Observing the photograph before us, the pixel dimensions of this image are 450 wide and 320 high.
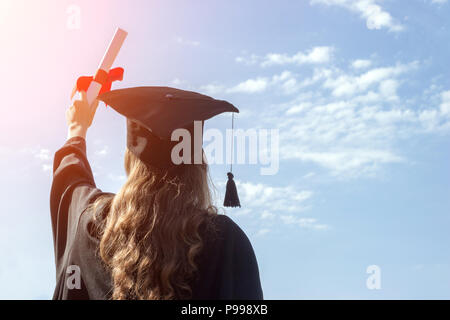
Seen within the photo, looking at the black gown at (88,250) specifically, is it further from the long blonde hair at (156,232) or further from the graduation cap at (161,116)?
the graduation cap at (161,116)

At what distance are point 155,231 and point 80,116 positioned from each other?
5.08 ft

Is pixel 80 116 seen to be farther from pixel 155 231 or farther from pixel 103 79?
pixel 155 231

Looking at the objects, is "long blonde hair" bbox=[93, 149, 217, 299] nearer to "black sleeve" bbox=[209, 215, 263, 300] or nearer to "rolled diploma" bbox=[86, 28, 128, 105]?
"black sleeve" bbox=[209, 215, 263, 300]

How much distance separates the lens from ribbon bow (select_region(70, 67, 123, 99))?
4.02 m

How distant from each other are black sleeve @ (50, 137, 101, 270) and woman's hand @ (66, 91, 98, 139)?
7cm

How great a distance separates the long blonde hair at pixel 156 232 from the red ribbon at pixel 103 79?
116cm

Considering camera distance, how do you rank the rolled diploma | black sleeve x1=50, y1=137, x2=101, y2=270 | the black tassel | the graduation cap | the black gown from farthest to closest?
1. the black tassel
2. the rolled diploma
3. black sleeve x1=50, y1=137, x2=101, y2=270
4. the graduation cap
5. the black gown

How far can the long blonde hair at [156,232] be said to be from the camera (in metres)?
2.82

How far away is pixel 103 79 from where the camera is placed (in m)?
4.02

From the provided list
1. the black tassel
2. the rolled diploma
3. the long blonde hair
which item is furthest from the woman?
the black tassel

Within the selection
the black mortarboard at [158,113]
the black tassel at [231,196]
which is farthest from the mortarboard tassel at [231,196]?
the black mortarboard at [158,113]
